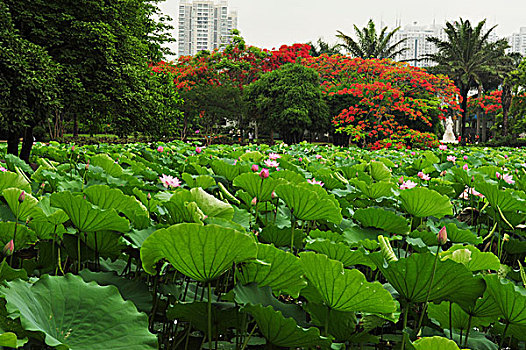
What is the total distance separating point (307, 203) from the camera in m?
1.09

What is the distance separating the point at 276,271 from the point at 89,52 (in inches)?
235

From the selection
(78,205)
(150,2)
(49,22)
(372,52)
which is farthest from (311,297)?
(372,52)

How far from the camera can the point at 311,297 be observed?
781 millimetres

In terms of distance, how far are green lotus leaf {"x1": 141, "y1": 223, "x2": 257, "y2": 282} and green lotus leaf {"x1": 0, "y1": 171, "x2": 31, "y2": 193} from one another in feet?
2.44

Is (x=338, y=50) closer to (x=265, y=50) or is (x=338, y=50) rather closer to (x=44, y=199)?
(x=265, y=50)

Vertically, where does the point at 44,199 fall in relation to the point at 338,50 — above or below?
below

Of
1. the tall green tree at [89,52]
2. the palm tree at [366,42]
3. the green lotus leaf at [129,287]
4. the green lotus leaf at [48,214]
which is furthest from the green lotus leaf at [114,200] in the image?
the palm tree at [366,42]

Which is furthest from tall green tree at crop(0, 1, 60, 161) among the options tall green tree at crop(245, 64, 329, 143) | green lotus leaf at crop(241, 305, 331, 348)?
tall green tree at crop(245, 64, 329, 143)

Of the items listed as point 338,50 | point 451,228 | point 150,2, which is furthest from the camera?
point 338,50

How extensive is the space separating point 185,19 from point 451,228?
323ft

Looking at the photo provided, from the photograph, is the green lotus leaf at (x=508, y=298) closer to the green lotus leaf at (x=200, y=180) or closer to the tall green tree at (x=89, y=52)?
the green lotus leaf at (x=200, y=180)

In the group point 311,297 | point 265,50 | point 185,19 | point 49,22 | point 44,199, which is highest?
point 185,19

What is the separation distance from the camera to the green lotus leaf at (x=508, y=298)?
76cm

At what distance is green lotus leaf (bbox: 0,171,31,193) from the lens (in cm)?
121
